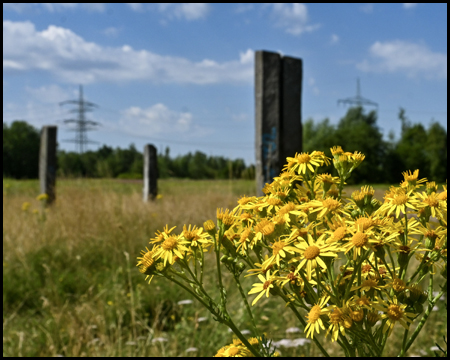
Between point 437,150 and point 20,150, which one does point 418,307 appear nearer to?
point 437,150

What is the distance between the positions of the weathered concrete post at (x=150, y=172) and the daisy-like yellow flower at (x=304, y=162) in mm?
6637

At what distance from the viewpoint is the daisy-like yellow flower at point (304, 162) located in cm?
97

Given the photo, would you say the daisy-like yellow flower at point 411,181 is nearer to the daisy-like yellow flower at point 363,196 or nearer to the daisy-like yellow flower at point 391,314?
the daisy-like yellow flower at point 363,196

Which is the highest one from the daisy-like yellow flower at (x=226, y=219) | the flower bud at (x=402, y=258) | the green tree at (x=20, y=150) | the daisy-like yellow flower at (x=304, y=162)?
the green tree at (x=20, y=150)

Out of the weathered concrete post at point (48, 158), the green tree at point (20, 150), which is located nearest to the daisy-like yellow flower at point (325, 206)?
the weathered concrete post at point (48, 158)

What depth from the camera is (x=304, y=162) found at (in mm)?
986

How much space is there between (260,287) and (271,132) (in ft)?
10.00

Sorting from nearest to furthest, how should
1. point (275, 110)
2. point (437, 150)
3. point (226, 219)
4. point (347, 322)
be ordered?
point (347, 322), point (226, 219), point (275, 110), point (437, 150)

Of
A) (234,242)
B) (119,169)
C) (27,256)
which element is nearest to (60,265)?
(27,256)

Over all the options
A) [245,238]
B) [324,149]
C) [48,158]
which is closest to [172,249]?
[245,238]

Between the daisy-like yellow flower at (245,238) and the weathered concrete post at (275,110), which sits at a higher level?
the weathered concrete post at (275,110)

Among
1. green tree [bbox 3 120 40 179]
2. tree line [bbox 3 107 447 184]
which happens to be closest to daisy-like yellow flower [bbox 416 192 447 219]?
tree line [bbox 3 107 447 184]

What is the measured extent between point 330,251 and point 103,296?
9.73ft

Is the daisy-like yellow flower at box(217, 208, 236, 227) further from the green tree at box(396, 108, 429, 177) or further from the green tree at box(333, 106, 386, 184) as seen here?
the green tree at box(396, 108, 429, 177)
